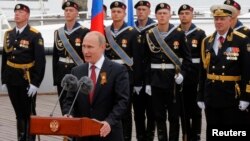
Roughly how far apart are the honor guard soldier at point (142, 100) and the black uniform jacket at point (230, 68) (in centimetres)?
181

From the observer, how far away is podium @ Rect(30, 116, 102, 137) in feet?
18.2

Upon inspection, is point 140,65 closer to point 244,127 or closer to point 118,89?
point 244,127

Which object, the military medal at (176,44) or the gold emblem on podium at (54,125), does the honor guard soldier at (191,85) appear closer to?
the military medal at (176,44)

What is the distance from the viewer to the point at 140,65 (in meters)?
9.47

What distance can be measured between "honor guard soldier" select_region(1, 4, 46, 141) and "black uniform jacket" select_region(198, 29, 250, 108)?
8.49ft

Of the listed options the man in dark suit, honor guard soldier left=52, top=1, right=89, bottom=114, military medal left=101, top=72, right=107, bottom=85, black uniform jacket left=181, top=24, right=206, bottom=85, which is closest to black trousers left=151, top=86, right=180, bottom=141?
black uniform jacket left=181, top=24, right=206, bottom=85

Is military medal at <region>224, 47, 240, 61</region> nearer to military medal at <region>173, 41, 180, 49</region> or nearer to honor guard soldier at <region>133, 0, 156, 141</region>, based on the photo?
military medal at <region>173, 41, 180, 49</region>

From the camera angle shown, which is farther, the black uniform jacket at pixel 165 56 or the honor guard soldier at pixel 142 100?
the honor guard soldier at pixel 142 100

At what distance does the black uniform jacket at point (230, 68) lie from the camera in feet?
25.2

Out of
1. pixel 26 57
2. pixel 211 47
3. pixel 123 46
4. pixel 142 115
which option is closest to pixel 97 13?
pixel 123 46

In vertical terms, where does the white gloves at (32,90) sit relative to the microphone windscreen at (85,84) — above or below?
below

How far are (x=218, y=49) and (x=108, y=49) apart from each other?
2.19 m

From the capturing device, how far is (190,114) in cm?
1016

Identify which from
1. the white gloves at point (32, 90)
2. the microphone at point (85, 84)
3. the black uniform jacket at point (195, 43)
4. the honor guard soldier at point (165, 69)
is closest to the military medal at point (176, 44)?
the honor guard soldier at point (165, 69)
